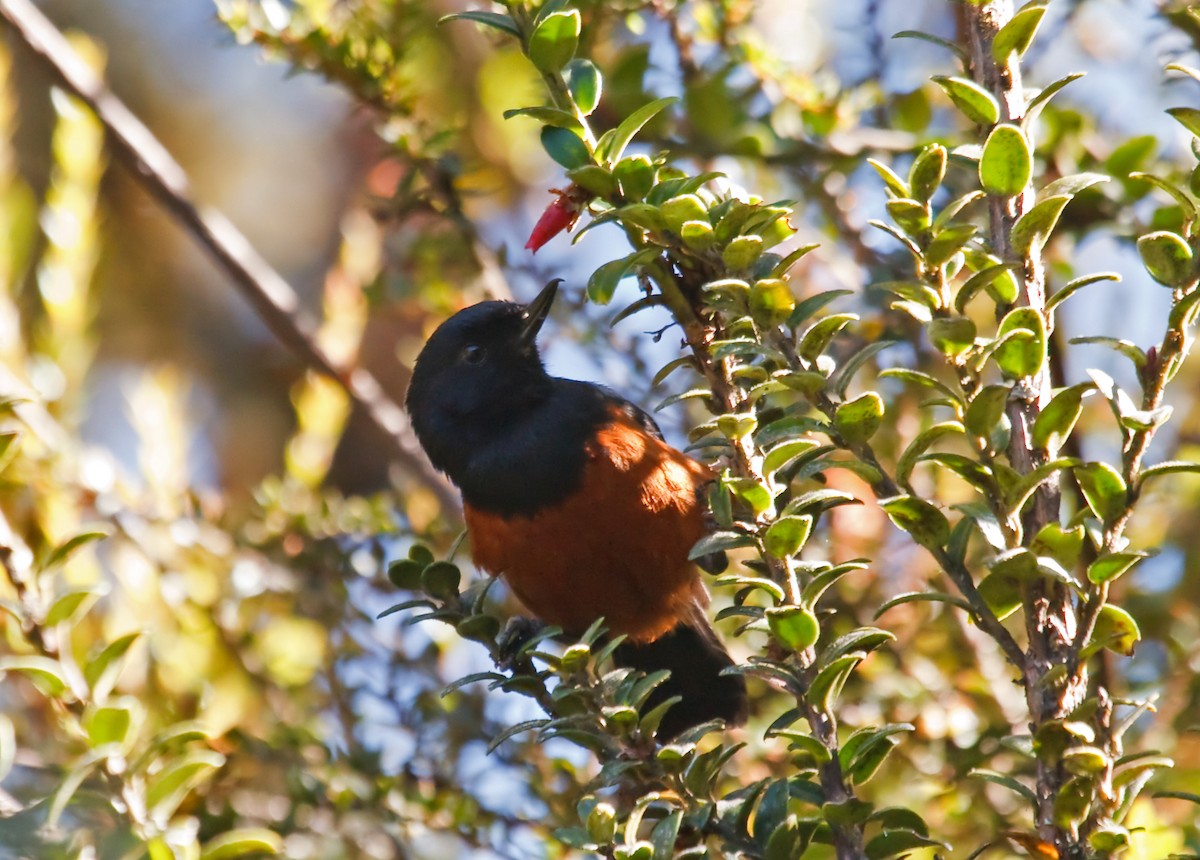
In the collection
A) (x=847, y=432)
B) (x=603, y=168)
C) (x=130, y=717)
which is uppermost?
(x=603, y=168)

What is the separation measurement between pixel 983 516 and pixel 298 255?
631cm

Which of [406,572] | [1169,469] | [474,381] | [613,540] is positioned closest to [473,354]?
[474,381]

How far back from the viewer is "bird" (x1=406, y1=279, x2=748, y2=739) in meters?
3.22

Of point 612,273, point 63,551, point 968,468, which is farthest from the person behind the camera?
point 63,551

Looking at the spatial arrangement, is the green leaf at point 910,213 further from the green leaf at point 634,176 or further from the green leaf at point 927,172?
the green leaf at point 634,176

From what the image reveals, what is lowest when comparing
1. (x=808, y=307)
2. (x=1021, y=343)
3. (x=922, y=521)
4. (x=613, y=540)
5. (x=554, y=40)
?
(x=613, y=540)

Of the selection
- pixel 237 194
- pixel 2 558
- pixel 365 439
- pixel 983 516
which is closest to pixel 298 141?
pixel 237 194

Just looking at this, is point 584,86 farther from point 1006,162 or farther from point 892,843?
point 892,843

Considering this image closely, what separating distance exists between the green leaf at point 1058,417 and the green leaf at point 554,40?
68 cm

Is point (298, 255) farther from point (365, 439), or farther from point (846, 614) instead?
point (846, 614)

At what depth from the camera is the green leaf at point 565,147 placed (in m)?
1.53

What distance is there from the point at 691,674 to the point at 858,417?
82.6 inches

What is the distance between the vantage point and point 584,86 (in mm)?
1559

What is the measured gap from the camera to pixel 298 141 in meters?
7.70
